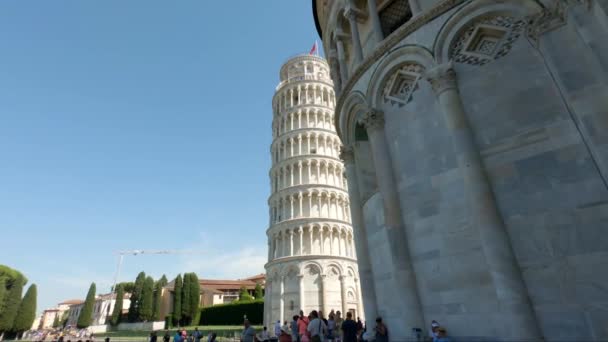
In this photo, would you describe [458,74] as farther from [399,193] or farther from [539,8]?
[399,193]

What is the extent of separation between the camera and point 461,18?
28.7ft

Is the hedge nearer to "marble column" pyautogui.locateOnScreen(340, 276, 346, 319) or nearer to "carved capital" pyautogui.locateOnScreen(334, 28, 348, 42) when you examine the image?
"marble column" pyautogui.locateOnScreen(340, 276, 346, 319)

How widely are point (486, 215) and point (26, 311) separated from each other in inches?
2411

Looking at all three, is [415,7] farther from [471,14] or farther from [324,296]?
[324,296]

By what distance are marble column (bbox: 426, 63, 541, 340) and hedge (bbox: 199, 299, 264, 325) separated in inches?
1823

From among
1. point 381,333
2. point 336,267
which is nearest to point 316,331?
point 381,333

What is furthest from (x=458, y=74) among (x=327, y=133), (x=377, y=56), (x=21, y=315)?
(x=21, y=315)

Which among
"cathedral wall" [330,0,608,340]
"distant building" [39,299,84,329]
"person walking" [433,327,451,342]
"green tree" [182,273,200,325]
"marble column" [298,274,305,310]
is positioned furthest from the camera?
"distant building" [39,299,84,329]

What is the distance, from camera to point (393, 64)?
10.1 m

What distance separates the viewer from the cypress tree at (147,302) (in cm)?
5766

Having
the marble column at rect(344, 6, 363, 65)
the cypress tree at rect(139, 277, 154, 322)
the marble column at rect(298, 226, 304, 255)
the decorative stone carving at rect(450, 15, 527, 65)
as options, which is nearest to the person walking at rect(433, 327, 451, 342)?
the decorative stone carving at rect(450, 15, 527, 65)

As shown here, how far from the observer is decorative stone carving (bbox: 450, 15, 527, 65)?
8.05 m

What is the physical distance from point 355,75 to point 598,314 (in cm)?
916

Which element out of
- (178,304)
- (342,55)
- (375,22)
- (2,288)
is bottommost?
(178,304)
